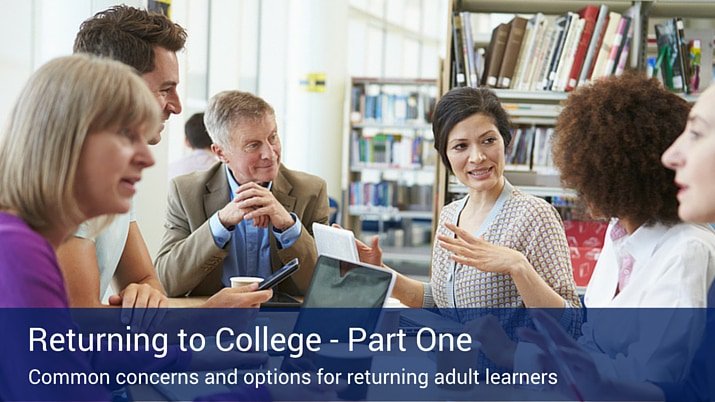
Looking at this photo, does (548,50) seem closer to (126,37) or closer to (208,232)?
(208,232)

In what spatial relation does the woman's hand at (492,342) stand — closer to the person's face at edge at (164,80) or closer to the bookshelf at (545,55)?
the person's face at edge at (164,80)

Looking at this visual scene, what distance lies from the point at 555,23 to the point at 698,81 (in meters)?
0.70

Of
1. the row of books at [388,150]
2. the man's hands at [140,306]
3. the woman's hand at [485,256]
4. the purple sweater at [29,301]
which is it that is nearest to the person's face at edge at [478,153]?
the woman's hand at [485,256]

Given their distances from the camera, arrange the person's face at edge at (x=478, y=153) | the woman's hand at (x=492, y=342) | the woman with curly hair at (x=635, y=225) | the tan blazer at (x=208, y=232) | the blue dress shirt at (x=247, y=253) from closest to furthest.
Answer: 1. the woman with curly hair at (x=635, y=225)
2. the woman's hand at (x=492, y=342)
3. the person's face at edge at (x=478, y=153)
4. the tan blazer at (x=208, y=232)
5. the blue dress shirt at (x=247, y=253)

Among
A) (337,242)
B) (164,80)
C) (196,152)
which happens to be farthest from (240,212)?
(196,152)

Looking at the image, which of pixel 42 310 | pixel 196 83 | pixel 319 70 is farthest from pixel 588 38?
pixel 319 70

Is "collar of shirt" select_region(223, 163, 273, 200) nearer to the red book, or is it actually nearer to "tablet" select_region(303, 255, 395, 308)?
"tablet" select_region(303, 255, 395, 308)

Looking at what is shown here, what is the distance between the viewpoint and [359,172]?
8.41 m

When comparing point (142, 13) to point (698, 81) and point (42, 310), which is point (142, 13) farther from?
point (698, 81)

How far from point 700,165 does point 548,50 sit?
2.53 meters

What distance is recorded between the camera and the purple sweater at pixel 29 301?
1.22 metres

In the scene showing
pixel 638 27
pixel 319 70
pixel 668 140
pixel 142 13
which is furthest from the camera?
pixel 319 70

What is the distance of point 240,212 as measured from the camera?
2648 mm

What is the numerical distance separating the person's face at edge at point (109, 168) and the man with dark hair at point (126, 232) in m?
0.55
